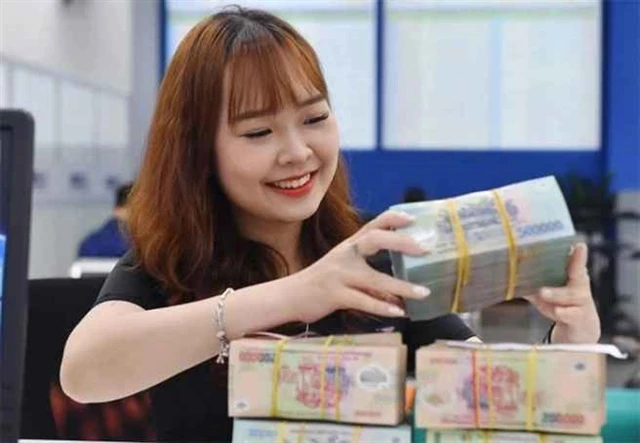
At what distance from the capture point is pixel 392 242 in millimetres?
742

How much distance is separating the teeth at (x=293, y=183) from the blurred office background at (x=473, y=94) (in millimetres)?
5217

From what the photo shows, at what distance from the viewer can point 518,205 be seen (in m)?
0.75

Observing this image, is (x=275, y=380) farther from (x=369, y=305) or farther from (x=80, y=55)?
(x=80, y=55)

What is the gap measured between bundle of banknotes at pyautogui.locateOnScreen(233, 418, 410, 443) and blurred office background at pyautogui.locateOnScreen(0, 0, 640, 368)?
5.61 metres

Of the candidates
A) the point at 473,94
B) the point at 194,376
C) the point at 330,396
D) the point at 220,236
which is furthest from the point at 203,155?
the point at 473,94

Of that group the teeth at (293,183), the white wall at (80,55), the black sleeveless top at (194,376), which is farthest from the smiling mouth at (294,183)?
the white wall at (80,55)

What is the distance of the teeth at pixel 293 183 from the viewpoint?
1.13 m

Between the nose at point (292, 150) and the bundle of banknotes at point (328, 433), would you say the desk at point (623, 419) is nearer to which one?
the bundle of banknotes at point (328, 433)

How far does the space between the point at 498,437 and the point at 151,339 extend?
0.40m

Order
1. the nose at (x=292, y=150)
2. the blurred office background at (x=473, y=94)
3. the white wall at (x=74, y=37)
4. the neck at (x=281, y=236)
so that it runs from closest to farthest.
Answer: the nose at (x=292, y=150) < the neck at (x=281, y=236) < the white wall at (x=74, y=37) < the blurred office background at (x=473, y=94)

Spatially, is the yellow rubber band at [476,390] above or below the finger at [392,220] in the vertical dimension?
below

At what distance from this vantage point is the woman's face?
109 cm

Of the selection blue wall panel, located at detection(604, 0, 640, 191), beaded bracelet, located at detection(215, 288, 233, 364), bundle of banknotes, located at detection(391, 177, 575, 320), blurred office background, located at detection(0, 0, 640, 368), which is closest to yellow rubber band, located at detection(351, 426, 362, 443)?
bundle of banknotes, located at detection(391, 177, 575, 320)

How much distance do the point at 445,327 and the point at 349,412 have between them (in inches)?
23.5
